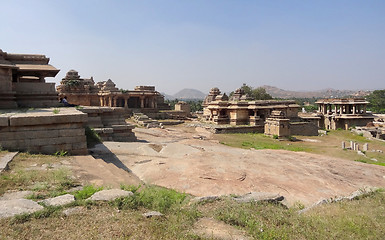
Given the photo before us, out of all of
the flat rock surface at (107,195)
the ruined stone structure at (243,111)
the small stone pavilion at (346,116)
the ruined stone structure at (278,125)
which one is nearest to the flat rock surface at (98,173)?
the flat rock surface at (107,195)

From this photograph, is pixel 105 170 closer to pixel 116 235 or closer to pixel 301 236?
pixel 116 235

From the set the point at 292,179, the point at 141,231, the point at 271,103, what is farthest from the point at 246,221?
the point at 271,103

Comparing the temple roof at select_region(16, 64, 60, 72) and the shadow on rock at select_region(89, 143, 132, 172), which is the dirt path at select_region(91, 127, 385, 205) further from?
the temple roof at select_region(16, 64, 60, 72)

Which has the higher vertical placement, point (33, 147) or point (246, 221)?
point (33, 147)

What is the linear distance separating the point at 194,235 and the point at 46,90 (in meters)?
10.1

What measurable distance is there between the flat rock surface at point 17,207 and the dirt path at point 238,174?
245cm

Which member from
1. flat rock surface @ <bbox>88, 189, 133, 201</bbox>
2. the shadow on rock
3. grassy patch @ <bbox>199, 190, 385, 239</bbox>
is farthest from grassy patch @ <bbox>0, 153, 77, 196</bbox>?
grassy patch @ <bbox>199, 190, 385, 239</bbox>

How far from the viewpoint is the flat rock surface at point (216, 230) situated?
3081 mm

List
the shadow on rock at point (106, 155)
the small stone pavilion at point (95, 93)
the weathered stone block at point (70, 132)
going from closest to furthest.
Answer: the weathered stone block at point (70, 132), the shadow on rock at point (106, 155), the small stone pavilion at point (95, 93)

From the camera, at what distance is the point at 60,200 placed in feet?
11.5

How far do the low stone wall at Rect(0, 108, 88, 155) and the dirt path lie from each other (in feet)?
4.12

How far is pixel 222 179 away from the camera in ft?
18.8

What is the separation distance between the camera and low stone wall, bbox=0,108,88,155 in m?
6.05

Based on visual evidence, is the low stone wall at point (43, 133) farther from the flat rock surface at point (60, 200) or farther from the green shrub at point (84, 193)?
the flat rock surface at point (60, 200)
